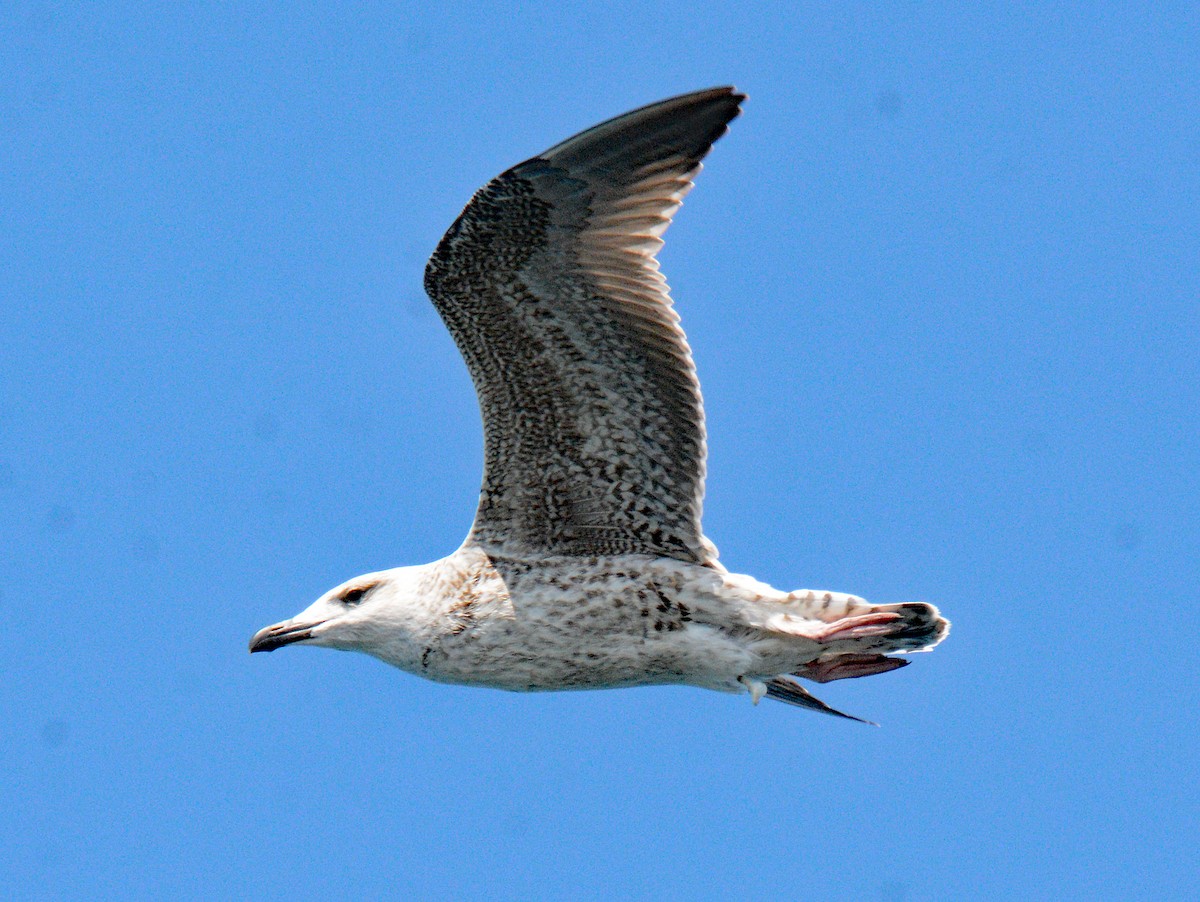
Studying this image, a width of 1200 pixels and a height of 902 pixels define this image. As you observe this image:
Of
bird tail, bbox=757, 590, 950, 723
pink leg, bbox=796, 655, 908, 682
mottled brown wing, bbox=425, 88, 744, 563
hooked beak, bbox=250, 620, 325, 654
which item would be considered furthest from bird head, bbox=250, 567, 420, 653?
pink leg, bbox=796, 655, 908, 682

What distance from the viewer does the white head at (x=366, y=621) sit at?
43.6 ft

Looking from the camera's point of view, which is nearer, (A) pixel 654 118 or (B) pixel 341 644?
(A) pixel 654 118

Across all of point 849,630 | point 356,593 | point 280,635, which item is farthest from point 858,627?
point 280,635

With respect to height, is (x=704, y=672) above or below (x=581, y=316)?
below

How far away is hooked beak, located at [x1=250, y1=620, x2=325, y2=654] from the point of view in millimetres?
13414

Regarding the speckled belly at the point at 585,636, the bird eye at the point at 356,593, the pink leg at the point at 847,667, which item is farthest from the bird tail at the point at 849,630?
the bird eye at the point at 356,593

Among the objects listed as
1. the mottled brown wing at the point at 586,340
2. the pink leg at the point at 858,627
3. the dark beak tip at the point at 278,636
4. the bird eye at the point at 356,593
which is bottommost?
the dark beak tip at the point at 278,636

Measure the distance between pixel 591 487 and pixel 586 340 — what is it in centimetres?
95

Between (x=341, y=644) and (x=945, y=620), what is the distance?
146 inches

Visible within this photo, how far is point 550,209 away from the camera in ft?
41.8

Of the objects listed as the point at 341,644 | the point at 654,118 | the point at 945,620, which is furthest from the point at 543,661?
the point at 654,118

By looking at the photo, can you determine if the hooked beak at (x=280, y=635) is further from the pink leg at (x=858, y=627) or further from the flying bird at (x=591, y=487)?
the pink leg at (x=858, y=627)

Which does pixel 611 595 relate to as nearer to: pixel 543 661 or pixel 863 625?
pixel 543 661

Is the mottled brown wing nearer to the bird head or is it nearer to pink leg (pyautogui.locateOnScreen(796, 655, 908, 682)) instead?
the bird head
